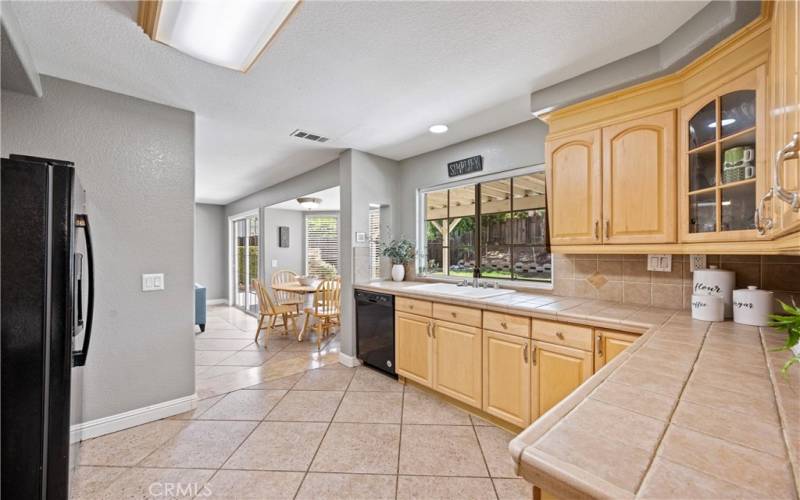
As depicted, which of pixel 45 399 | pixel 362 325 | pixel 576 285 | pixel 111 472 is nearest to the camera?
pixel 45 399

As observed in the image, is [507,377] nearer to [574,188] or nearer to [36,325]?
[574,188]

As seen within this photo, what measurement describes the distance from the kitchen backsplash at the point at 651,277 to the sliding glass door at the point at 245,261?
19.4 feet

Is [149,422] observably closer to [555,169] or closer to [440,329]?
[440,329]

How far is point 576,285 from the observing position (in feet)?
8.36

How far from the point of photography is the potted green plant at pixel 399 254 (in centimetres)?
373

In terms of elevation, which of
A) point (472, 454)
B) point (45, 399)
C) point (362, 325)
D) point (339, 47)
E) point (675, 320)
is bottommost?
point (472, 454)

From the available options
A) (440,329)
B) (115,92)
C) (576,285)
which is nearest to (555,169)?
(576,285)

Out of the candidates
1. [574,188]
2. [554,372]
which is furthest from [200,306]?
[574,188]

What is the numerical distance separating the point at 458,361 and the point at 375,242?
1.76 meters

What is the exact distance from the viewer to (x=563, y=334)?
1.99 meters

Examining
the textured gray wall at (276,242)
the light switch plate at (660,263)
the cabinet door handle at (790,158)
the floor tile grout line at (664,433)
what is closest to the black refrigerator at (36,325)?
the floor tile grout line at (664,433)

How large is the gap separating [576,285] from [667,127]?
1212 mm

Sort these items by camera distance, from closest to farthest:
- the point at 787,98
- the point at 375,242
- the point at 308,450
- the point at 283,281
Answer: the point at 787,98, the point at 308,450, the point at 375,242, the point at 283,281

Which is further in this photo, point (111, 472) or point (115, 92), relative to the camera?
point (115, 92)
